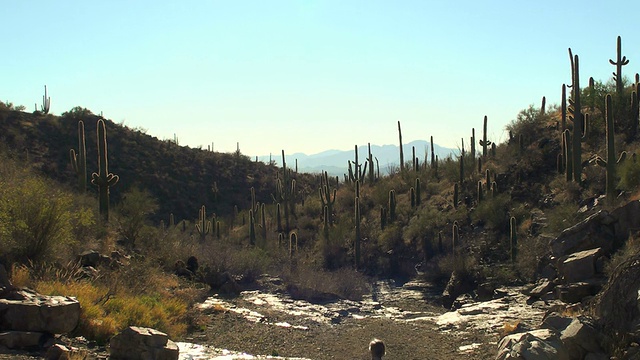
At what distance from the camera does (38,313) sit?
1020cm

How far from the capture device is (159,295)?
53.7ft

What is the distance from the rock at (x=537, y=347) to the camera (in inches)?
371

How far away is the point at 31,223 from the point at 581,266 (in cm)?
1418

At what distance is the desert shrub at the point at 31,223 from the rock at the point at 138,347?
174 inches

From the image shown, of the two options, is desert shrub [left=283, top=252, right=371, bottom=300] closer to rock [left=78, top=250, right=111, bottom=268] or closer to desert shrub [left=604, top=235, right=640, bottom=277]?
rock [left=78, top=250, right=111, bottom=268]

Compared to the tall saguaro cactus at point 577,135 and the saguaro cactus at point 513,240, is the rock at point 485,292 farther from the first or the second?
the tall saguaro cactus at point 577,135

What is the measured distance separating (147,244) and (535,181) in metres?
18.9

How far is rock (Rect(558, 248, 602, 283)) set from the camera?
16.0 metres

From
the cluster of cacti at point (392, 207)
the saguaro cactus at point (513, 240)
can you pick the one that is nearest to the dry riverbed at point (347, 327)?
the saguaro cactus at point (513, 240)

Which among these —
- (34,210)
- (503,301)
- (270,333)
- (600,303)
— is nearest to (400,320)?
(503,301)

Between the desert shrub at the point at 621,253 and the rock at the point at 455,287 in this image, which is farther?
the rock at the point at 455,287

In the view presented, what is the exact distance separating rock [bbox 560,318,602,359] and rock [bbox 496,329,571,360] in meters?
0.17

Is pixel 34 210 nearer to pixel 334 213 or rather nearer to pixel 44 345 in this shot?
pixel 44 345

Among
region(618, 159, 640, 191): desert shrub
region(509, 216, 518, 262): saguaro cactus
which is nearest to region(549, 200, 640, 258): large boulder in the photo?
region(618, 159, 640, 191): desert shrub
